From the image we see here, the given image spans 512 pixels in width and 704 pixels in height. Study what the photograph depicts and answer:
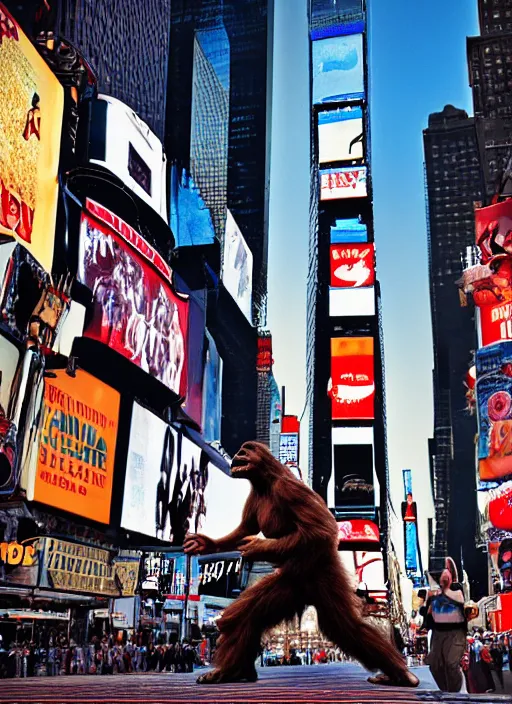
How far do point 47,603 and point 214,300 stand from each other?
20739mm

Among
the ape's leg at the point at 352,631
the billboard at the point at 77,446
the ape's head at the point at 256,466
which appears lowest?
the ape's leg at the point at 352,631

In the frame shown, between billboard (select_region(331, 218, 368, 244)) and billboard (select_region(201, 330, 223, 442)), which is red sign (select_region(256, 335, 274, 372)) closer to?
billboard (select_region(331, 218, 368, 244))

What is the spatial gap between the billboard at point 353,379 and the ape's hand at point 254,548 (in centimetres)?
3982

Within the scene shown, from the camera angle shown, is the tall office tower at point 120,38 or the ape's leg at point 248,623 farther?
the tall office tower at point 120,38

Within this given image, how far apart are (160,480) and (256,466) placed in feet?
71.2

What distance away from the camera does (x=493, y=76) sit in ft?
252

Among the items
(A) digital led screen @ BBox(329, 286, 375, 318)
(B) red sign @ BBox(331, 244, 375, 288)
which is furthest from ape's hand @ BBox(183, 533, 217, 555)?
(B) red sign @ BBox(331, 244, 375, 288)

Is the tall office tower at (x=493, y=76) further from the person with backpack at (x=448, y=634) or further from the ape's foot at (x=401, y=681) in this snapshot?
the ape's foot at (x=401, y=681)

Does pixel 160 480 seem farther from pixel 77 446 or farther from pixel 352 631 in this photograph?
pixel 352 631

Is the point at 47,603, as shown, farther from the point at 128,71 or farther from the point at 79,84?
the point at 128,71

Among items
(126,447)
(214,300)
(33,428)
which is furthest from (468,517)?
(33,428)

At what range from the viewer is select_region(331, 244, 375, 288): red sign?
149 feet

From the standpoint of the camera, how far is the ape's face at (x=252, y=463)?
198 inches

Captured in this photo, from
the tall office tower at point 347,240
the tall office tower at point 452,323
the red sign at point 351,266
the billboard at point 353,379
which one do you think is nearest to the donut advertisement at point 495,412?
the billboard at point 353,379
